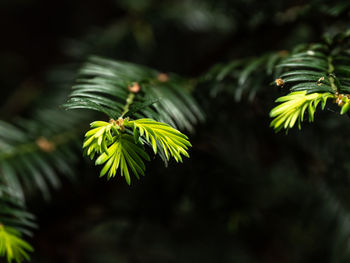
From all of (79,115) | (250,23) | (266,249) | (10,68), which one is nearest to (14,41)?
(10,68)

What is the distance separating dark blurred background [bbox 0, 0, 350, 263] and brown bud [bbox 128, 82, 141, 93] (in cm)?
15

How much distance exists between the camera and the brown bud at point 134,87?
1.95 ft

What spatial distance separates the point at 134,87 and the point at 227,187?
35 centimetres

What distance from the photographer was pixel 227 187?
0.79 meters

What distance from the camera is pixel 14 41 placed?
228 cm

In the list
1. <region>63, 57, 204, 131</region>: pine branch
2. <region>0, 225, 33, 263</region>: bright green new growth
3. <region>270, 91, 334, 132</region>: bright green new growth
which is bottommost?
<region>0, 225, 33, 263</region>: bright green new growth

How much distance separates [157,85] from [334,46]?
34 centimetres

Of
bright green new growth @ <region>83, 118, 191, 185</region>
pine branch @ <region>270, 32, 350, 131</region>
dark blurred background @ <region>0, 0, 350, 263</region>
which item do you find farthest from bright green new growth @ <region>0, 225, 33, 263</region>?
pine branch @ <region>270, 32, 350, 131</region>

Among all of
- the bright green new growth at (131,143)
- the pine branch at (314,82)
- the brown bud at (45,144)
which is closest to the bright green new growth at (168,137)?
the bright green new growth at (131,143)

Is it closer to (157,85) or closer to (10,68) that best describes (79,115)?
(157,85)

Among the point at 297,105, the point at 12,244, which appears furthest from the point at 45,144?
the point at 297,105

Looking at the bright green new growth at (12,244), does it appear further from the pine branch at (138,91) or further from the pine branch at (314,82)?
the pine branch at (314,82)

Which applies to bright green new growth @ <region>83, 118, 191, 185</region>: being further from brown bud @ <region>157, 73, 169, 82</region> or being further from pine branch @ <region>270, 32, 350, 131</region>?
brown bud @ <region>157, 73, 169, 82</region>

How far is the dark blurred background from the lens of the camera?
2.58 feet
